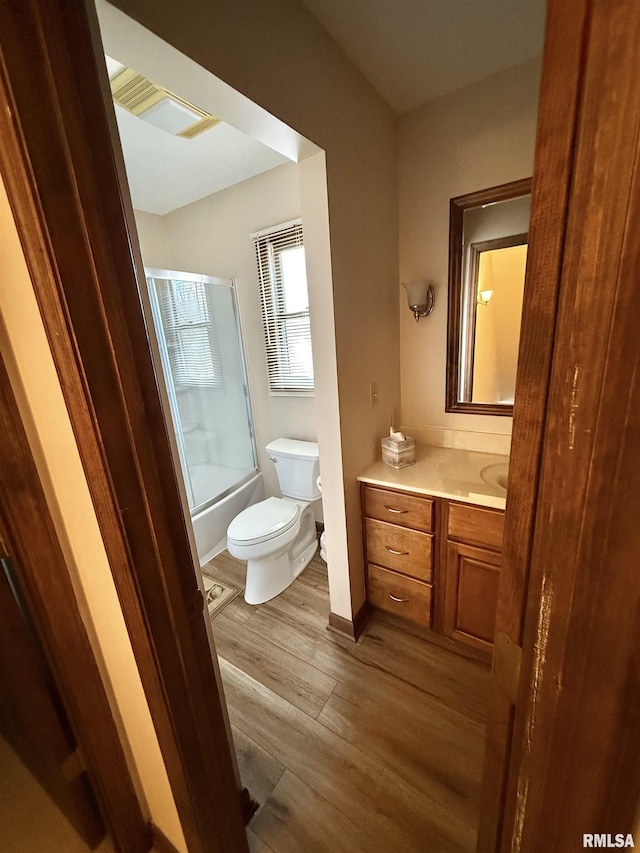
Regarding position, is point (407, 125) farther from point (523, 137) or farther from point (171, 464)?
point (171, 464)

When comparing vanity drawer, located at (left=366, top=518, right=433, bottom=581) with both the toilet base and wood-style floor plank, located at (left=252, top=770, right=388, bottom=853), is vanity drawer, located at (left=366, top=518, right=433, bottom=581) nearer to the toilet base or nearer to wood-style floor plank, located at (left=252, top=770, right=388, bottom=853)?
the toilet base

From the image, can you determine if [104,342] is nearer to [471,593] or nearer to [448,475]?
[448,475]

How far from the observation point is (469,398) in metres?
1.83

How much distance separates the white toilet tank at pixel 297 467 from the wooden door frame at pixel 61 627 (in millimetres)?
1598

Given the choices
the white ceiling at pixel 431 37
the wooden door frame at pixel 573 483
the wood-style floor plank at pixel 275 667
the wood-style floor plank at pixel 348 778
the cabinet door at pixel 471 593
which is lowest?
the wood-style floor plank at pixel 348 778

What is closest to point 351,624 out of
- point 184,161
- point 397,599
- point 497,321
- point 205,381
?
point 397,599

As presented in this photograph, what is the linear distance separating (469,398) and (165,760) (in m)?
1.83

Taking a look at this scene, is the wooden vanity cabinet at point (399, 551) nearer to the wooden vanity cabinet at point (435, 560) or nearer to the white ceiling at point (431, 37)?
the wooden vanity cabinet at point (435, 560)

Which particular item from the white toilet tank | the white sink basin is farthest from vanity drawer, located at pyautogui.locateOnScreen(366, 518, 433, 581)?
the white toilet tank

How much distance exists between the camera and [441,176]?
5.42 feet

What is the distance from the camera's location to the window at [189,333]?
7.82 feet

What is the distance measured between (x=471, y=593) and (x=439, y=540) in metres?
0.27

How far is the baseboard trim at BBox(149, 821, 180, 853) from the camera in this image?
3.38ft

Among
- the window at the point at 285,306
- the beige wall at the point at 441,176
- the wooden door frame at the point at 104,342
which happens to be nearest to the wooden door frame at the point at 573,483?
the wooden door frame at the point at 104,342
